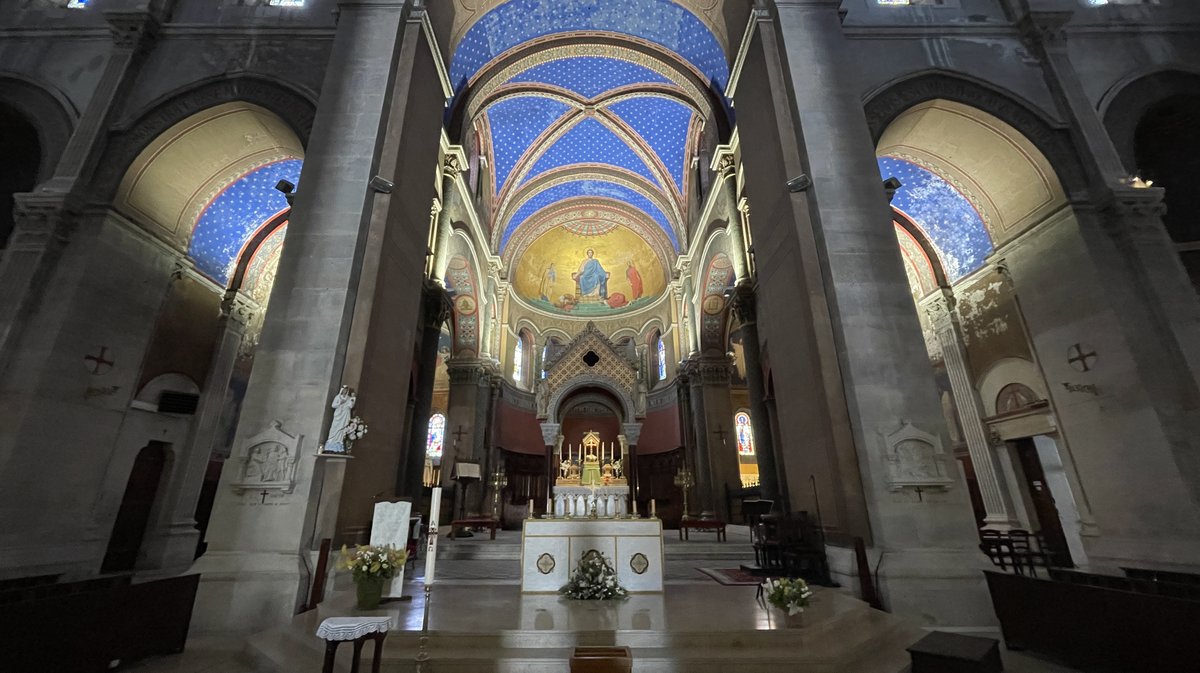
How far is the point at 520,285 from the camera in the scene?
24.7 meters

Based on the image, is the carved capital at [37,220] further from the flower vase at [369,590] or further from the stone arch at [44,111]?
the flower vase at [369,590]

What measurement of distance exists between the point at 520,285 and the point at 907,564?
2135 centimetres

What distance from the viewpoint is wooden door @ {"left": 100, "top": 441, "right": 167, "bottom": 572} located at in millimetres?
9914

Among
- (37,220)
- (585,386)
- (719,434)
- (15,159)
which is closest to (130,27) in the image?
(15,159)

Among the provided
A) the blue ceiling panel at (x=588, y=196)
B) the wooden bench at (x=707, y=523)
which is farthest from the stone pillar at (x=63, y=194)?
the wooden bench at (x=707, y=523)

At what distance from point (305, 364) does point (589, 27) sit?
15.1 m

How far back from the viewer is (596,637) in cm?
429

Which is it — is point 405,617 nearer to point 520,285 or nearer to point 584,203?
point 520,285

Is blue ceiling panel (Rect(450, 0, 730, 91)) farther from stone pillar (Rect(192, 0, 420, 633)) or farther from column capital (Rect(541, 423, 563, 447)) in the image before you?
column capital (Rect(541, 423, 563, 447))

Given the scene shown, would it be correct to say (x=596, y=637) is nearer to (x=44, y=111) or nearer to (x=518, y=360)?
(x=44, y=111)

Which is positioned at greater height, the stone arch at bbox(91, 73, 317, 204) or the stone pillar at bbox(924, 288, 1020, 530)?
the stone arch at bbox(91, 73, 317, 204)

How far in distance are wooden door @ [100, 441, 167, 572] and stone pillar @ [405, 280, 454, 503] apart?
216 inches

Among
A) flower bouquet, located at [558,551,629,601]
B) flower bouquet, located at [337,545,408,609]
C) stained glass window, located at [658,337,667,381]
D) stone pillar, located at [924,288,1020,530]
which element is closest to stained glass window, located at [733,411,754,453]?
stained glass window, located at [658,337,667,381]

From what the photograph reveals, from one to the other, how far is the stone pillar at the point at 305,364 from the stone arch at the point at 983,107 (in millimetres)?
9571
